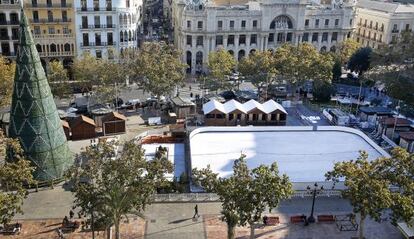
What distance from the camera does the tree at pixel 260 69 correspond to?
69.4 meters

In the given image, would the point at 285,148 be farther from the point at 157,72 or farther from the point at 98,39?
the point at 98,39

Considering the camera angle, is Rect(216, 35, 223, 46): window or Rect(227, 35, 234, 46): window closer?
Rect(216, 35, 223, 46): window

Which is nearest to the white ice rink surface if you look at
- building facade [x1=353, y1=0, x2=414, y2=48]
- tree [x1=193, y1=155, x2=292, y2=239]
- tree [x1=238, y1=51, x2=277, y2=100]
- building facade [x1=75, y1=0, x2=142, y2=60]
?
tree [x1=193, y1=155, x2=292, y2=239]

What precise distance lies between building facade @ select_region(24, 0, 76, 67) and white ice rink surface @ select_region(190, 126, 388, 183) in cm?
3754

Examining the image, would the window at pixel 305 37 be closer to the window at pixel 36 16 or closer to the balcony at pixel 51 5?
the balcony at pixel 51 5

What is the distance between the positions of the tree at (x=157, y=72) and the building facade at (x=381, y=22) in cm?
5363

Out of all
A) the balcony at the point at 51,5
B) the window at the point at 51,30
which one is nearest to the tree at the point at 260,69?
the balcony at the point at 51,5

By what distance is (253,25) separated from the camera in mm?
91812

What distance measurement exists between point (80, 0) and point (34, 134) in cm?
4117

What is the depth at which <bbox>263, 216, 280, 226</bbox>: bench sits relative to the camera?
1471 inches

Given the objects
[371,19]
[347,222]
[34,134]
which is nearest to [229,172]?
[347,222]

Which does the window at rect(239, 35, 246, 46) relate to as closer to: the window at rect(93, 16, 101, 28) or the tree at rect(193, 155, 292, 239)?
the window at rect(93, 16, 101, 28)

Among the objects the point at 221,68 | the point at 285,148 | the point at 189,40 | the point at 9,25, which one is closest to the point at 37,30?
the point at 9,25

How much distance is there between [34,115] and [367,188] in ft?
93.9
